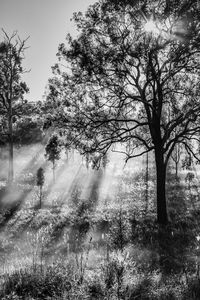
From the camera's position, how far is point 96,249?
421 inches

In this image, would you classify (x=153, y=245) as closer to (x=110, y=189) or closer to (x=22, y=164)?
(x=110, y=189)

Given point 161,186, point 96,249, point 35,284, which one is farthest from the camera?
point 161,186

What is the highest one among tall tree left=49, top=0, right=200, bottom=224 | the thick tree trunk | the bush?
tall tree left=49, top=0, right=200, bottom=224

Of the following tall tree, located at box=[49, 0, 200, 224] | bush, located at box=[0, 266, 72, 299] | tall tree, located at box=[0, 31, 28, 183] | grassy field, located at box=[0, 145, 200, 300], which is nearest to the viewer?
bush, located at box=[0, 266, 72, 299]

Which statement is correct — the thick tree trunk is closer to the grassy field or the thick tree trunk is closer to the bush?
the grassy field

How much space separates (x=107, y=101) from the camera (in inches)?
559

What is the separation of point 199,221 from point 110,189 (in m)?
15.4

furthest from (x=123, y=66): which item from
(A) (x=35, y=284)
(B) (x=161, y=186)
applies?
(A) (x=35, y=284)

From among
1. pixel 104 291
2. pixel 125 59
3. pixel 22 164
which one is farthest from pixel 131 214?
pixel 22 164

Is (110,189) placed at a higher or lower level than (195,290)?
higher

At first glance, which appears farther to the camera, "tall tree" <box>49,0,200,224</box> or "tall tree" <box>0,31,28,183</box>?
"tall tree" <box>0,31,28,183</box>

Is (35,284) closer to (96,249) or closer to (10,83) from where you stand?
(96,249)

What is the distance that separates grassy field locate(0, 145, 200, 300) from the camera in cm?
568

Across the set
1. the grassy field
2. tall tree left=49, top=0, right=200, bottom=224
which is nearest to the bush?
the grassy field
